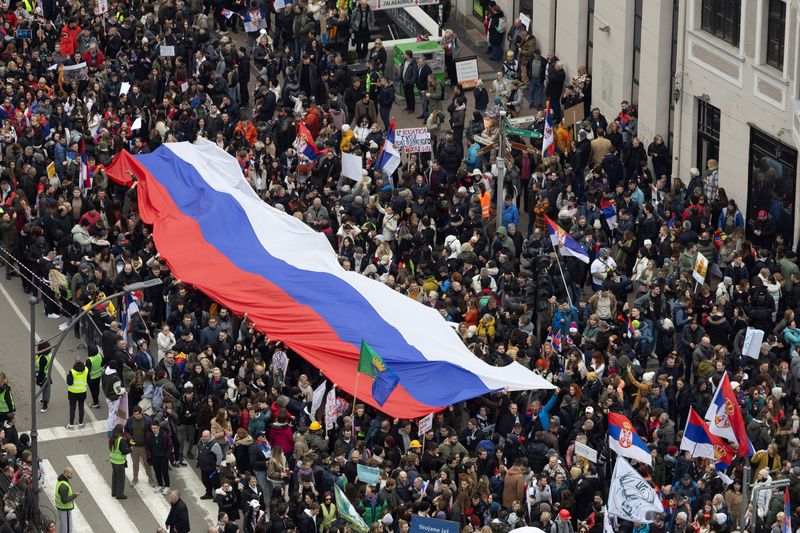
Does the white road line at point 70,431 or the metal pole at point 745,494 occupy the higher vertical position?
the metal pole at point 745,494

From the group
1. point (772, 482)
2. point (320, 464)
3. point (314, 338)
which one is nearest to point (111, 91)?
point (314, 338)

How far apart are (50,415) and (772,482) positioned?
1467cm

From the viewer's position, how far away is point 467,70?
52.8 metres

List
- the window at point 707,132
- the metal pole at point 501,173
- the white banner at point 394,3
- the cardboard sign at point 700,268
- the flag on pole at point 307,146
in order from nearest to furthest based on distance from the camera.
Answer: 1. the cardboard sign at point 700,268
2. the metal pole at point 501,173
3. the window at point 707,132
4. the flag on pole at point 307,146
5. the white banner at point 394,3

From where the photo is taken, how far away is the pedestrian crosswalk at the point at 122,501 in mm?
36812

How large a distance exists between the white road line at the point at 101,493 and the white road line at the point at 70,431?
2.39ft

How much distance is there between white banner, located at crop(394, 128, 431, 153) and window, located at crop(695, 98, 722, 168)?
6.16 meters

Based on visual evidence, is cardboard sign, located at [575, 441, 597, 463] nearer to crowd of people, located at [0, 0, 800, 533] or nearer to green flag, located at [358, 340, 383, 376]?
crowd of people, located at [0, 0, 800, 533]

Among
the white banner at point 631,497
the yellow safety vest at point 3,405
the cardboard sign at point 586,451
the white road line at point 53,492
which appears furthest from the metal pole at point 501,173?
the yellow safety vest at point 3,405

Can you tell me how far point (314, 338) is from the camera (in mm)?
39656

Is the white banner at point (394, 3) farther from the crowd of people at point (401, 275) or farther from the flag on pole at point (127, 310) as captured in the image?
the flag on pole at point (127, 310)

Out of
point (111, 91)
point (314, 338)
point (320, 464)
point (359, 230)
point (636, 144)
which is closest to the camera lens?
point (320, 464)

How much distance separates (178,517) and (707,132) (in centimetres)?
1765

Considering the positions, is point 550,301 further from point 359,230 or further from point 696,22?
point 696,22
